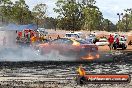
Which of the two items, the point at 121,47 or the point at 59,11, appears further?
the point at 59,11

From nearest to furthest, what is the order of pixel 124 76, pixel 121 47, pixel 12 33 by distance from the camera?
1. pixel 124 76
2. pixel 121 47
3. pixel 12 33

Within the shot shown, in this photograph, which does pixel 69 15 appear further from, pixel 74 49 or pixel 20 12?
pixel 74 49

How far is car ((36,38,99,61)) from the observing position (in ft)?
64.8

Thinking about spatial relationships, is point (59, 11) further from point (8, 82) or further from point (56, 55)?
point (8, 82)

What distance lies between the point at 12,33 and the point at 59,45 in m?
18.1

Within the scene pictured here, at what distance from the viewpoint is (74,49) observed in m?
20.1

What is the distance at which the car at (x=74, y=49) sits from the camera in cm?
1974

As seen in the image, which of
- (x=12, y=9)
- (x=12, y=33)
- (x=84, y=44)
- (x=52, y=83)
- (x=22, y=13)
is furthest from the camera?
(x=22, y=13)

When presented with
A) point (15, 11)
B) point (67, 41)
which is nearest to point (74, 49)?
point (67, 41)

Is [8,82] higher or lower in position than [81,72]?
lower

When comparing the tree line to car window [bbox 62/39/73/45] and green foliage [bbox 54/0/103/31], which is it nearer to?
green foliage [bbox 54/0/103/31]

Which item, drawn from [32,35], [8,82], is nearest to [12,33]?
[32,35]

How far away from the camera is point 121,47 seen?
33812mm

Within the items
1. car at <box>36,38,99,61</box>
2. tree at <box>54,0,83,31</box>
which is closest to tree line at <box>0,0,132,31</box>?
tree at <box>54,0,83,31</box>
